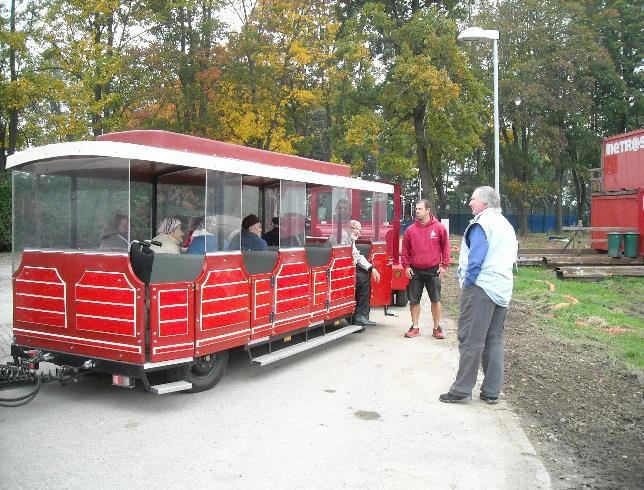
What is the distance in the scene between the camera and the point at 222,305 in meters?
6.16

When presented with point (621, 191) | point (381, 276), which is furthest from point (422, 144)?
point (381, 276)

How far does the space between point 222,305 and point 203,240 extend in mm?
650

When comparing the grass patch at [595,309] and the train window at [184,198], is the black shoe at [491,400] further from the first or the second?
the train window at [184,198]

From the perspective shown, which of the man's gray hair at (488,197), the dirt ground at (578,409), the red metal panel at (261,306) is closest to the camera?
the dirt ground at (578,409)

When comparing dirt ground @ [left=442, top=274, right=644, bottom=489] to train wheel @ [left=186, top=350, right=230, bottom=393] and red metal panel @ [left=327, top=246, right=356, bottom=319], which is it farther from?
train wheel @ [left=186, top=350, right=230, bottom=393]

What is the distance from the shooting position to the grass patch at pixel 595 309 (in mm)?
8726

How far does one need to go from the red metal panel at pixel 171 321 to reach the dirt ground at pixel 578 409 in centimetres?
303

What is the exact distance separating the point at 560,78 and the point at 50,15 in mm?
25801

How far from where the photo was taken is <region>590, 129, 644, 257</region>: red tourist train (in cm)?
1911

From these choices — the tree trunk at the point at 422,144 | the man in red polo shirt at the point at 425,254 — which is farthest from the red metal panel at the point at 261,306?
the tree trunk at the point at 422,144

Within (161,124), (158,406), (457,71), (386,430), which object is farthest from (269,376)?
(457,71)

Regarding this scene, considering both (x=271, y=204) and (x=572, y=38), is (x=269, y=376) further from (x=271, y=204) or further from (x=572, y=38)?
(x=572, y=38)

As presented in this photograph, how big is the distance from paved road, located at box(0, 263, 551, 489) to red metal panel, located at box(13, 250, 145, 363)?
57 cm

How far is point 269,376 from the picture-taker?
7.04 metres
